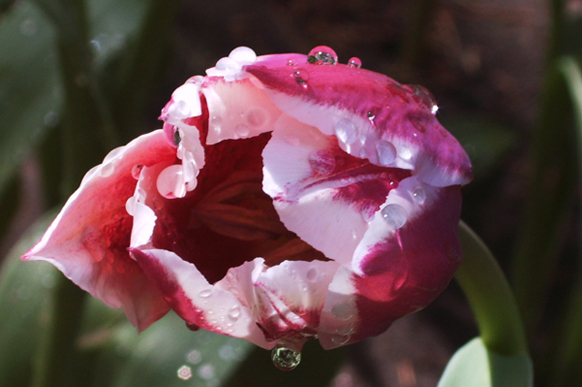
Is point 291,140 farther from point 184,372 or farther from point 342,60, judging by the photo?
point 342,60

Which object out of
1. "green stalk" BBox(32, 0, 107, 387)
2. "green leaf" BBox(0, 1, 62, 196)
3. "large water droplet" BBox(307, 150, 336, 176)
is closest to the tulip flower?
"large water droplet" BBox(307, 150, 336, 176)

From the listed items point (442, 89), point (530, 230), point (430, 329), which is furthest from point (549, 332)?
point (442, 89)

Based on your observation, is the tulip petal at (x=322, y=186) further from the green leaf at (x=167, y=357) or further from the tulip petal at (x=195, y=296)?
the green leaf at (x=167, y=357)

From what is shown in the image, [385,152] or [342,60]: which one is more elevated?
[385,152]

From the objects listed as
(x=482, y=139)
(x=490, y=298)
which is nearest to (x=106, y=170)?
(x=490, y=298)

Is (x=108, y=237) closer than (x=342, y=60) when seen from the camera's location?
Yes

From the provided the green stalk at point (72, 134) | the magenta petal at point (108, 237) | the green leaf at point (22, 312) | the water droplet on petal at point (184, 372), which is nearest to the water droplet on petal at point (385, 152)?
the magenta petal at point (108, 237)
